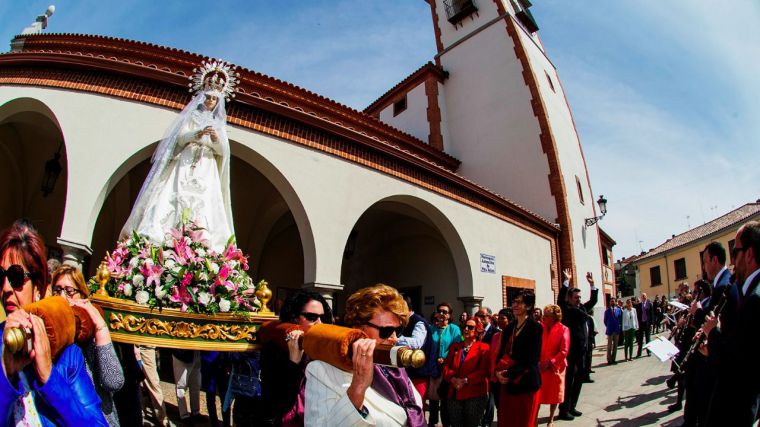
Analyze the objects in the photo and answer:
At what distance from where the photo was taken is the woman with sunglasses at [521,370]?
4219 mm

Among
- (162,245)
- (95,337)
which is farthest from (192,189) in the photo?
(95,337)

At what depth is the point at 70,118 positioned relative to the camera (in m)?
6.07

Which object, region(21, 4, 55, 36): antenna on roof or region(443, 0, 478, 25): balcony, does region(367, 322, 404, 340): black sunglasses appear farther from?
region(443, 0, 478, 25): balcony

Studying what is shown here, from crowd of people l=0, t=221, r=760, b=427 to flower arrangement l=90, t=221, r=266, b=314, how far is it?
0.25m

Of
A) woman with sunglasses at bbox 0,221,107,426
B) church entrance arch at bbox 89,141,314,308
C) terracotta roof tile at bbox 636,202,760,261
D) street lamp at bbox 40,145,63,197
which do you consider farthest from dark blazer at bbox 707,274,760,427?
terracotta roof tile at bbox 636,202,760,261

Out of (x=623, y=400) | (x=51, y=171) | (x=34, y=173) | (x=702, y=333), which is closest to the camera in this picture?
(x=702, y=333)

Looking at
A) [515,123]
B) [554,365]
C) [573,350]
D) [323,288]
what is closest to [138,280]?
[323,288]

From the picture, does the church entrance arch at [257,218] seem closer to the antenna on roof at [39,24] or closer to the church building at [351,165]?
the church building at [351,165]

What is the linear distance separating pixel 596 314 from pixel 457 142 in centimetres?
798

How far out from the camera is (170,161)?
4.01 meters

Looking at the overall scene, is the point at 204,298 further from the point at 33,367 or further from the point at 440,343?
the point at 440,343

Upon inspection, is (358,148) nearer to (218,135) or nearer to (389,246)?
(218,135)

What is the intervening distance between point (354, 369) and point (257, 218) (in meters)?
9.63

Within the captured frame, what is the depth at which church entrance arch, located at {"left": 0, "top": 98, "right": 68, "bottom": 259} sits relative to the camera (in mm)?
8273
